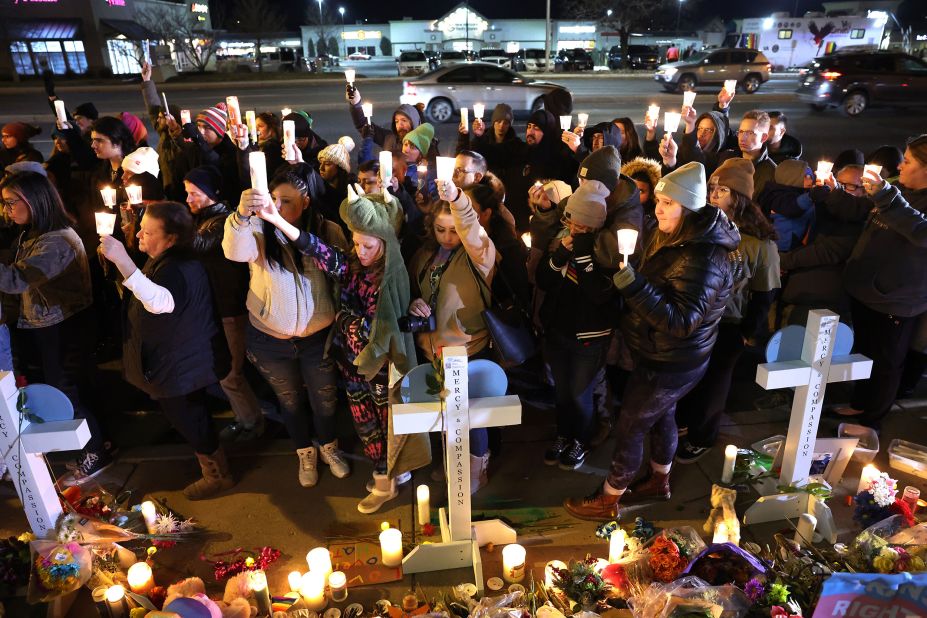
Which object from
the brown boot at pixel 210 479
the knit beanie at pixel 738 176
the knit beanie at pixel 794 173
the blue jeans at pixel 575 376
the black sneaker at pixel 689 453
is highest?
the knit beanie at pixel 738 176

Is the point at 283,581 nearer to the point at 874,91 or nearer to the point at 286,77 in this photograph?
the point at 874,91

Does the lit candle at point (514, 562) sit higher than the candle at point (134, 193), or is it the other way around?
the candle at point (134, 193)

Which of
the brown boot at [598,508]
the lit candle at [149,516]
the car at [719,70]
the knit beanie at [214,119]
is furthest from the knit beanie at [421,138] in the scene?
the car at [719,70]

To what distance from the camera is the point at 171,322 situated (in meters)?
3.15

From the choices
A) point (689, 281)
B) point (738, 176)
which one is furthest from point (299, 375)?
point (738, 176)

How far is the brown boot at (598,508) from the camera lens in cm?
337

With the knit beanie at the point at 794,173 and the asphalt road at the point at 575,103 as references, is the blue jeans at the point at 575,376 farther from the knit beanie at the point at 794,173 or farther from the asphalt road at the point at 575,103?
the asphalt road at the point at 575,103

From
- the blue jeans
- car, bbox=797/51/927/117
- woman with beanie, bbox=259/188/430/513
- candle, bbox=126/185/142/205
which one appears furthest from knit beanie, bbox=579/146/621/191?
car, bbox=797/51/927/117

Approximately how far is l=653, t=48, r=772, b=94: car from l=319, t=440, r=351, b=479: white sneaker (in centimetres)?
1945

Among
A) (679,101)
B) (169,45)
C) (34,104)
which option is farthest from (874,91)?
(169,45)

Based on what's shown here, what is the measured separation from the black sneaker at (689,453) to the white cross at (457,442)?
4.25 ft

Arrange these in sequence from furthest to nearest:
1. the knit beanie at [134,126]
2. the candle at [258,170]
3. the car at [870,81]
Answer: the car at [870,81]
the knit beanie at [134,126]
the candle at [258,170]

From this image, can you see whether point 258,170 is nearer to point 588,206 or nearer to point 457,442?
point 457,442

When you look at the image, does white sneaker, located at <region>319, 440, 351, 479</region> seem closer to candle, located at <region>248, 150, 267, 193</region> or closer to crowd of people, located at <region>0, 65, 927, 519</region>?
crowd of people, located at <region>0, 65, 927, 519</region>
